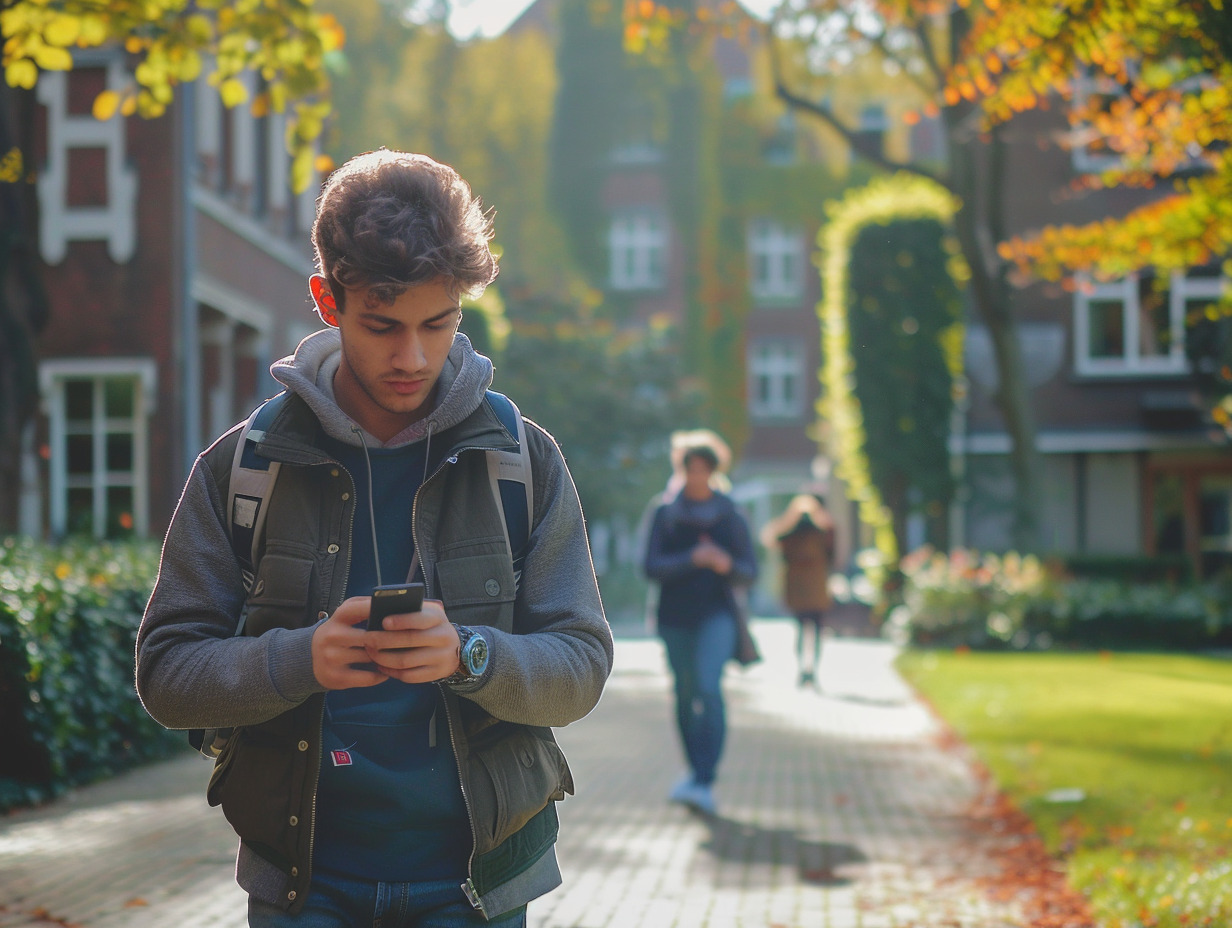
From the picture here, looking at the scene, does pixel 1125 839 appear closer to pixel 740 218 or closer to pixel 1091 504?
pixel 1091 504

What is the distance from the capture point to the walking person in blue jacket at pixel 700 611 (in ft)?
27.7

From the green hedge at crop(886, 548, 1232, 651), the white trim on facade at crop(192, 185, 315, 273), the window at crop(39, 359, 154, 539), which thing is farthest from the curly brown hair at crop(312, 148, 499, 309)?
the green hedge at crop(886, 548, 1232, 651)

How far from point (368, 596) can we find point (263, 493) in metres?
0.24

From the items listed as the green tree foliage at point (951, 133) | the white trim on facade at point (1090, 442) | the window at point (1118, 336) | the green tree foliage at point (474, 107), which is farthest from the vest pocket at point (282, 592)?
the green tree foliage at point (474, 107)

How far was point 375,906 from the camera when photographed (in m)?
2.23

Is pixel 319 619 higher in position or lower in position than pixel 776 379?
lower

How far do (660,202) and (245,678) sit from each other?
42729 mm

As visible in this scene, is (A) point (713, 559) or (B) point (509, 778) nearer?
(B) point (509, 778)

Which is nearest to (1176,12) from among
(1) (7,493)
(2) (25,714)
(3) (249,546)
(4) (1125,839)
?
(4) (1125,839)

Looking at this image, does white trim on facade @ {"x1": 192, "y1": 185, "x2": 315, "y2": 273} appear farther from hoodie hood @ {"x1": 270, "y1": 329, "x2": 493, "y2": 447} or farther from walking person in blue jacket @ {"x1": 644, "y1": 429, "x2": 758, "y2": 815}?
hoodie hood @ {"x1": 270, "y1": 329, "x2": 493, "y2": 447}

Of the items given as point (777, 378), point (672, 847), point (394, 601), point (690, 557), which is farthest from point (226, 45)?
point (777, 378)

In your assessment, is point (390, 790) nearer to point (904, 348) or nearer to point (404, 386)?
point (404, 386)

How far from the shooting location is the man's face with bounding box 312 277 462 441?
2219 millimetres

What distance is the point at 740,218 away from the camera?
143 feet
